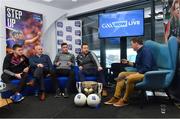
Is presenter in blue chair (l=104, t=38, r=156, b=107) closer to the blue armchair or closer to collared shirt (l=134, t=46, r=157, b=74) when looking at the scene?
collared shirt (l=134, t=46, r=157, b=74)

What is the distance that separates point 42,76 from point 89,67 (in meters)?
0.99

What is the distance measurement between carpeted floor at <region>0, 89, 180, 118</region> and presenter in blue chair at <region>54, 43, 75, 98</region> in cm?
54

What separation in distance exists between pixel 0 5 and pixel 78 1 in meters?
2.08

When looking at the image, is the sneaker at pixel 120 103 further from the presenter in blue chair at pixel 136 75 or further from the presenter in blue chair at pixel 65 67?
the presenter in blue chair at pixel 65 67

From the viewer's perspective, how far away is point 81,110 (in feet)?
11.7

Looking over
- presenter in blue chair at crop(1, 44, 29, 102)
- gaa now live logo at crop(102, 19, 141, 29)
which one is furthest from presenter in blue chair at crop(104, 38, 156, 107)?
gaa now live logo at crop(102, 19, 141, 29)

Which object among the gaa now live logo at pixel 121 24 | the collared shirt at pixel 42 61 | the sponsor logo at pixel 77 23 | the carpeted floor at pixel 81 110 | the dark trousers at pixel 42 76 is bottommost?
the carpeted floor at pixel 81 110

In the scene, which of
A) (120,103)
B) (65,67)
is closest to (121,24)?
(65,67)

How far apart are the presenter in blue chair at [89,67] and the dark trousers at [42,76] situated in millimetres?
553

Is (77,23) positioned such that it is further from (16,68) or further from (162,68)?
(162,68)

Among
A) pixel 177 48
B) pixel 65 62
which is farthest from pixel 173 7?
pixel 65 62

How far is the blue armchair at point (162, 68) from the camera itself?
348 cm

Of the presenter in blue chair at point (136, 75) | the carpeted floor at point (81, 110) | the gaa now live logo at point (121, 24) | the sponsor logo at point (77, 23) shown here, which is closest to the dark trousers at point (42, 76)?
the carpeted floor at point (81, 110)

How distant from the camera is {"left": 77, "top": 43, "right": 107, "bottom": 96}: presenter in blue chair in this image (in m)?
4.74
